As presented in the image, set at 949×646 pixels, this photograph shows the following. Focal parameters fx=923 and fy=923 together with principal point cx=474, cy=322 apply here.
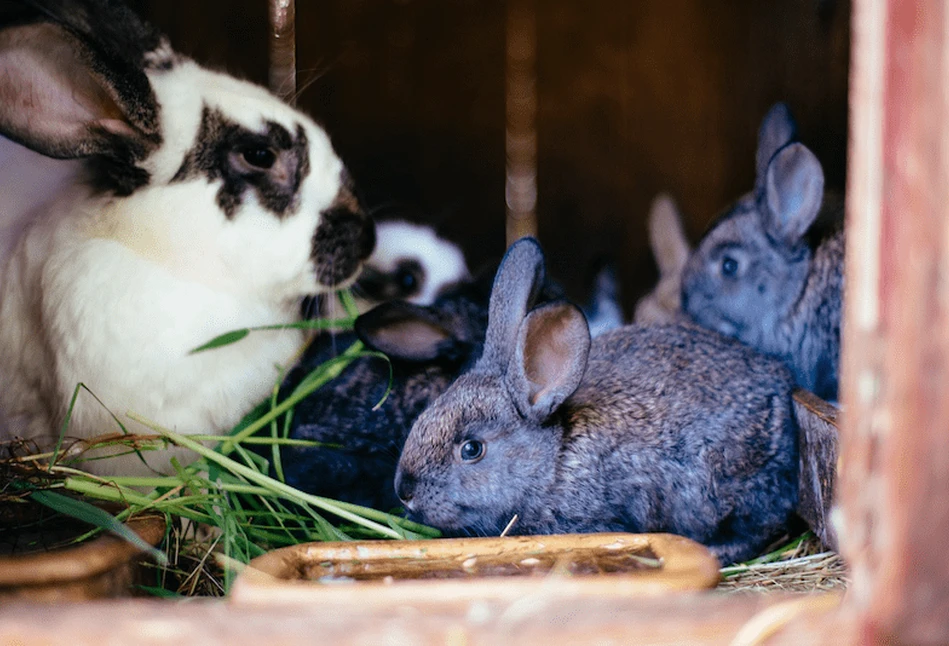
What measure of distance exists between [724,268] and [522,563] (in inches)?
67.9

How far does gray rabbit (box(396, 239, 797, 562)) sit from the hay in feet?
0.38

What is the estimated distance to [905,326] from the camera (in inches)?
36.0

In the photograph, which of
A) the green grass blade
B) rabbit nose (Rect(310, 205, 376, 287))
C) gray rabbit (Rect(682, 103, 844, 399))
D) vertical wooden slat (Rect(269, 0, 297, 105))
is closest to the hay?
gray rabbit (Rect(682, 103, 844, 399))

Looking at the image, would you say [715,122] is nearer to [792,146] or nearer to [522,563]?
[792,146]

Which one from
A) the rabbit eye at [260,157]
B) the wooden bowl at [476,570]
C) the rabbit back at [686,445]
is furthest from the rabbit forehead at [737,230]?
the wooden bowl at [476,570]

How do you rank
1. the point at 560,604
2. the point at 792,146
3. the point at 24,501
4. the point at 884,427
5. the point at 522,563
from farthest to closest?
the point at 792,146
the point at 24,501
the point at 522,563
the point at 560,604
the point at 884,427

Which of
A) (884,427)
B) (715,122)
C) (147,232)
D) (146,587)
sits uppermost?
(715,122)

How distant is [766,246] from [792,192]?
0.18 metres

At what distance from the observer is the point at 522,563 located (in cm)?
144

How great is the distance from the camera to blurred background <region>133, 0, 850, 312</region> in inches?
150

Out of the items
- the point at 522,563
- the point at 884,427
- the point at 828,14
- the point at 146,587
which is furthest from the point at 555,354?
the point at 828,14

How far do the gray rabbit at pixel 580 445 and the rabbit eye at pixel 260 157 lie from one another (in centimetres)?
67

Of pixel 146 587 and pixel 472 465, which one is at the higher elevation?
pixel 472 465

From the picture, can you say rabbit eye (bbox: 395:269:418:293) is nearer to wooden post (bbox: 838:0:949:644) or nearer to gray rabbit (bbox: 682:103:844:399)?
gray rabbit (bbox: 682:103:844:399)
